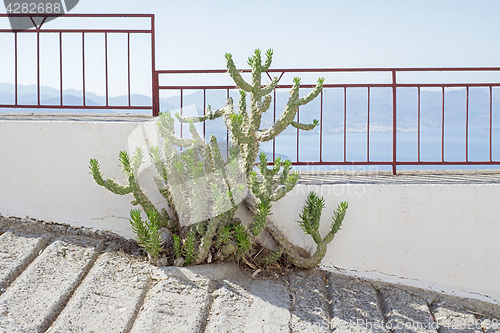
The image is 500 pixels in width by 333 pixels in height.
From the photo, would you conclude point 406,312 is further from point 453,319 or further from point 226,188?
point 226,188

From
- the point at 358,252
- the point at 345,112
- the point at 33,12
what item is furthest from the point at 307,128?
the point at 33,12

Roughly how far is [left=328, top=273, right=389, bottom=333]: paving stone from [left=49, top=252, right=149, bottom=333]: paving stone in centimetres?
175

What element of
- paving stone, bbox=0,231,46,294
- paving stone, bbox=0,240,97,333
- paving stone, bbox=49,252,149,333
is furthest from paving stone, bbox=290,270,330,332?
paving stone, bbox=0,231,46,294

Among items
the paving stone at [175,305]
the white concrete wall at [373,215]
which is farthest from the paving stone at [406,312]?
the paving stone at [175,305]

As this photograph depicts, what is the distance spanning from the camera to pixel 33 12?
6305 mm

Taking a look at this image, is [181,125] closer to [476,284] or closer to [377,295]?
[377,295]

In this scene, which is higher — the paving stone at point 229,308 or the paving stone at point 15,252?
the paving stone at point 15,252

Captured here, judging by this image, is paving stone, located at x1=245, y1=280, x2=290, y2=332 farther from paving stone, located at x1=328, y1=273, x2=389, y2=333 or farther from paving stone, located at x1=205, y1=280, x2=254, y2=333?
paving stone, located at x1=328, y1=273, x2=389, y2=333

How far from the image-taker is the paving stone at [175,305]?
156 inches

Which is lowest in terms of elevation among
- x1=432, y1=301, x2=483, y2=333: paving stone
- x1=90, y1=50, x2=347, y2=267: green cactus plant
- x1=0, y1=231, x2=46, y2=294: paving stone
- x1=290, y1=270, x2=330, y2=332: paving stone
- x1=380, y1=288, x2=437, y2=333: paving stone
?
x1=432, y1=301, x2=483, y2=333: paving stone

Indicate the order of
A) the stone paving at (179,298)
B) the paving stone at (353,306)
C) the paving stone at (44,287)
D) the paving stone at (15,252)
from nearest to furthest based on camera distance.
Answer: the paving stone at (44,287) → the stone paving at (179,298) → the paving stone at (353,306) → the paving stone at (15,252)

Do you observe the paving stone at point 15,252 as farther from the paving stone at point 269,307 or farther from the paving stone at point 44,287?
the paving stone at point 269,307

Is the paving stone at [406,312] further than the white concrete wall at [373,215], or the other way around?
the white concrete wall at [373,215]

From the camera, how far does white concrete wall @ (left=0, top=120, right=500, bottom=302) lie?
5273mm
